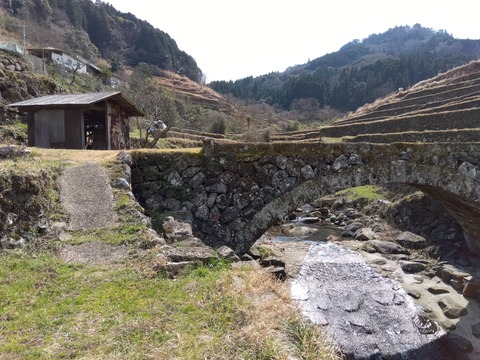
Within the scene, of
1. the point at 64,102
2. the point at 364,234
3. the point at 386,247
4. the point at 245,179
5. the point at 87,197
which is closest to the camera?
the point at 87,197

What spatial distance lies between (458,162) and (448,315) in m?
5.00

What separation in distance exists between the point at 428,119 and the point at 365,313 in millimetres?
21907

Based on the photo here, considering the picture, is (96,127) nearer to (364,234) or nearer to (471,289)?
(364,234)

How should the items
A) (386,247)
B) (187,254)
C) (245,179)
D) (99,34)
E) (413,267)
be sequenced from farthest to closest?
(99,34) < (386,247) < (413,267) < (245,179) < (187,254)

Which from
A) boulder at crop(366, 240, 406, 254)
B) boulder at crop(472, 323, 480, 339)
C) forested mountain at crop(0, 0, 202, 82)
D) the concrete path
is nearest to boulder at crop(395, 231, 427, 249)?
boulder at crop(366, 240, 406, 254)

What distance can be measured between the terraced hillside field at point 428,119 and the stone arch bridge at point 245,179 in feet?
45.7

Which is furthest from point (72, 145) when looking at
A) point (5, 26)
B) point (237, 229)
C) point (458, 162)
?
point (5, 26)

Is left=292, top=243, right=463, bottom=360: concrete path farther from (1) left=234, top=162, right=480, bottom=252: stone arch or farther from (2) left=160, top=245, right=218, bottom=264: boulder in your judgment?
(2) left=160, top=245, right=218, bottom=264: boulder

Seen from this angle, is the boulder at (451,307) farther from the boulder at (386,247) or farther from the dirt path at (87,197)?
the dirt path at (87,197)

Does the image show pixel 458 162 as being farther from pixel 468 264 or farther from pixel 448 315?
pixel 468 264

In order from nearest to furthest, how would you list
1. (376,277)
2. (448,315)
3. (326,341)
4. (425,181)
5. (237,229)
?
(326,341) < (237,229) < (425,181) < (448,315) < (376,277)

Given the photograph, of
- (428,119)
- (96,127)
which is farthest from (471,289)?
(96,127)

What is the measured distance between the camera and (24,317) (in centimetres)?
398

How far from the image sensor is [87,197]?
7566 mm
